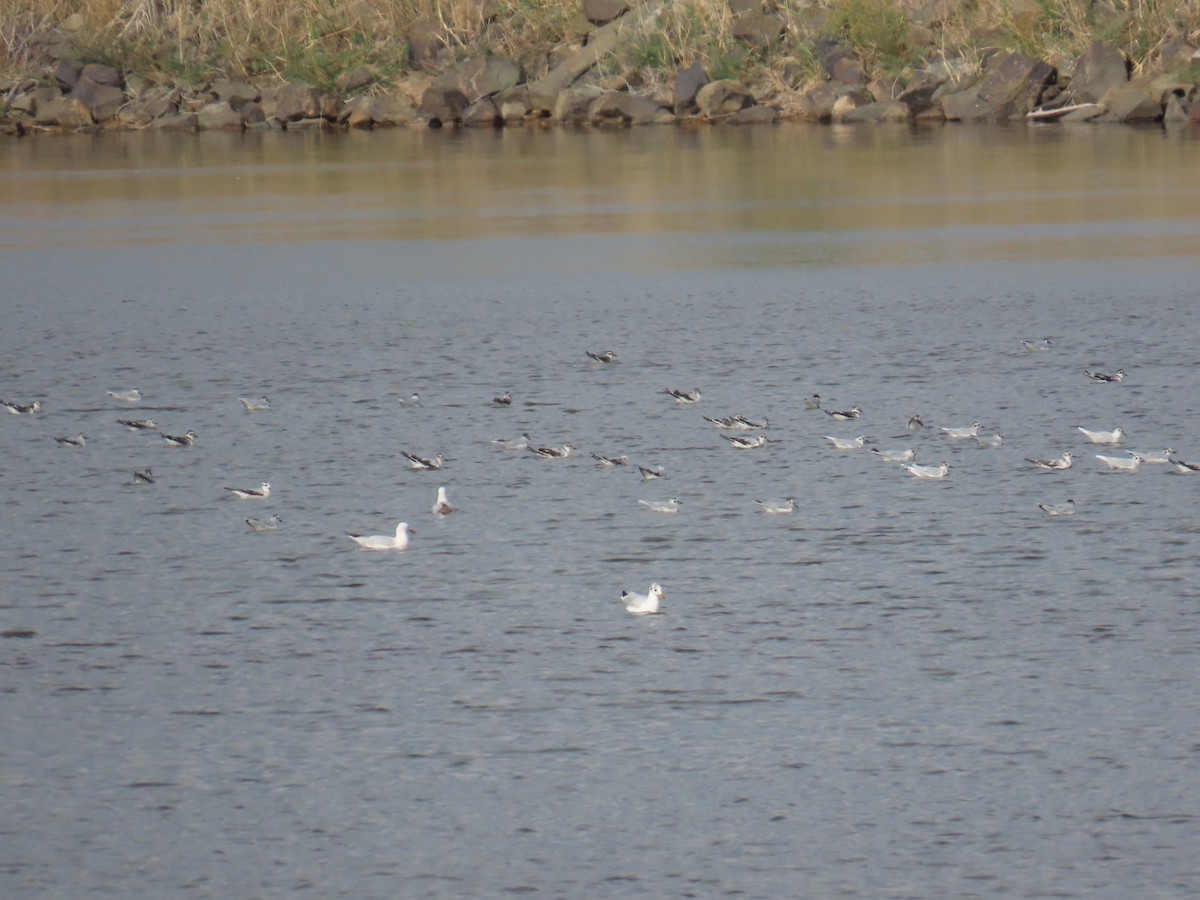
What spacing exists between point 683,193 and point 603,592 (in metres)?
17.4

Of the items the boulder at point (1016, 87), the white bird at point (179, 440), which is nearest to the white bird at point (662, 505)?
the white bird at point (179, 440)

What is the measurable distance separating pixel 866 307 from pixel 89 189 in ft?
53.0

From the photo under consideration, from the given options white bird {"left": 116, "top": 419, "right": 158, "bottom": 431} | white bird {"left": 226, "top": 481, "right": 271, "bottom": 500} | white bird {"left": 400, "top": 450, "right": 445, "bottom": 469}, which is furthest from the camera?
white bird {"left": 116, "top": 419, "right": 158, "bottom": 431}

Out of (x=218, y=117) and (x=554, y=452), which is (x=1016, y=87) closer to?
(x=218, y=117)

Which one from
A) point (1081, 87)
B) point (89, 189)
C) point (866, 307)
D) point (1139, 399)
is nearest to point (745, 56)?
point (1081, 87)

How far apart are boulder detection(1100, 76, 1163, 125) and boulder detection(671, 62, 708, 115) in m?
8.24

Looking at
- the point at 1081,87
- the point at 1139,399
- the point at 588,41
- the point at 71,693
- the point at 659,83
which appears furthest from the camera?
the point at 588,41

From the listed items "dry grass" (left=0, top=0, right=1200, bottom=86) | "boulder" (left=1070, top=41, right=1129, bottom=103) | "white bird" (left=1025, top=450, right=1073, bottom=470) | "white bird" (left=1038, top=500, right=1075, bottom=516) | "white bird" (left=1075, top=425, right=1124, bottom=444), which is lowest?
"white bird" (left=1038, top=500, right=1075, bottom=516)

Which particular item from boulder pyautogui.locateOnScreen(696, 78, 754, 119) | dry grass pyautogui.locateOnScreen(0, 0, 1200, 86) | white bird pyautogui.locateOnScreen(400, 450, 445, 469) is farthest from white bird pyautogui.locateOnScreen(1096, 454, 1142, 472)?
boulder pyautogui.locateOnScreen(696, 78, 754, 119)

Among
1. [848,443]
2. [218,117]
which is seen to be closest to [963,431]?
[848,443]

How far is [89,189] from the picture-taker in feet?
95.9

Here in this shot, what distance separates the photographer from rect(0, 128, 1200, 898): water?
614 centimetres

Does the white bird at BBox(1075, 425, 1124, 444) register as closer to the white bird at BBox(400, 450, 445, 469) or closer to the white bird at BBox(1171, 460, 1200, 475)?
the white bird at BBox(1171, 460, 1200, 475)

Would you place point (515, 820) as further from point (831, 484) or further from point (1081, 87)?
point (1081, 87)
